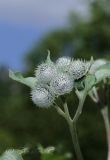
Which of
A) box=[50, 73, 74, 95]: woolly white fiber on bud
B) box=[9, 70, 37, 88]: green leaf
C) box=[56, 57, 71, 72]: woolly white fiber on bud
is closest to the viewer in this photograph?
box=[50, 73, 74, 95]: woolly white fiber on bud

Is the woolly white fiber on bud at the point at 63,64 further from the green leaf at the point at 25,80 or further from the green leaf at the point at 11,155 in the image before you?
the green leaf at the point at 11,155

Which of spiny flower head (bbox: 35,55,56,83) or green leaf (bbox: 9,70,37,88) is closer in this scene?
spiny flower head (bbox: 35,55,56,83)

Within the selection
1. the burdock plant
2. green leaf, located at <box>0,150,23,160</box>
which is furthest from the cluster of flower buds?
green leaf, located at <box>0,150,23,160</box>

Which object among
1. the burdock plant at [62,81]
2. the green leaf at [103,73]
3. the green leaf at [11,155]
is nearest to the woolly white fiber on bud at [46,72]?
the burdock plant at [62,81]

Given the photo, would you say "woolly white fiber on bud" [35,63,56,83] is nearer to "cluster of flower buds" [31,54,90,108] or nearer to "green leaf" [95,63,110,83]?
"cluster of flower buds" [31,54,90,108]

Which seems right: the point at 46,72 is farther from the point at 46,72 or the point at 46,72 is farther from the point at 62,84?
the point at 62,84

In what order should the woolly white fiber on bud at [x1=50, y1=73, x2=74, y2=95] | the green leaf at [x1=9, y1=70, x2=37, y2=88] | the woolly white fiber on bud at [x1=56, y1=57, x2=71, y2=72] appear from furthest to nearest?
the green leaf at [x1=9, y1=70, x2=37, y2=88] → the woolly white fiber on bud at [x1=56, y1=57, x2=71, y2=72] → the woolly white fiber on bud at [x1=50, y1=73, x2=74, y2=95]

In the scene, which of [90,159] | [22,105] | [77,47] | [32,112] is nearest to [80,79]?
[90,159]

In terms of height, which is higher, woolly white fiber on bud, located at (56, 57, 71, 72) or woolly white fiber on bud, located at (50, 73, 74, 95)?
woolly white fiber on bud, located at (56, 57, 71, 72)

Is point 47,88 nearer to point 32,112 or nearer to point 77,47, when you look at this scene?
point 32,112
